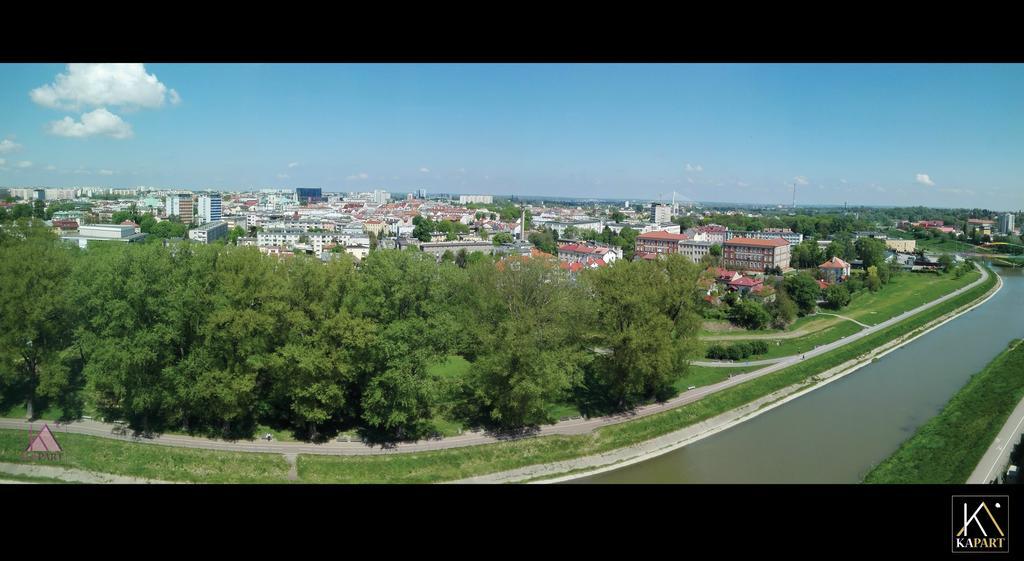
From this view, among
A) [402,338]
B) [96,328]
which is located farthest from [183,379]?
[402,338]

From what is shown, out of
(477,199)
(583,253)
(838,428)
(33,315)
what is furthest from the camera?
(477,199)

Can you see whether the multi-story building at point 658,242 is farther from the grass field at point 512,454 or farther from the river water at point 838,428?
the grass field at point 512,454

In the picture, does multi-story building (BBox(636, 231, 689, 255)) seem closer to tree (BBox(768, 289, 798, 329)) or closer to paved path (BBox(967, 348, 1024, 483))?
tree (BBox(768, 289, 798, 329))

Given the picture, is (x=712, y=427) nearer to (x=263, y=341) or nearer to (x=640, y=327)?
(x=640, y=327)

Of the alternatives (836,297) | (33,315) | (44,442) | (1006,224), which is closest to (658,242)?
(836,297)

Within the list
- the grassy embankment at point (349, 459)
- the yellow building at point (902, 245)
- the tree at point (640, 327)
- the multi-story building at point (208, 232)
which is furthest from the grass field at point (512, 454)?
the yellow building at point (902, 245)
